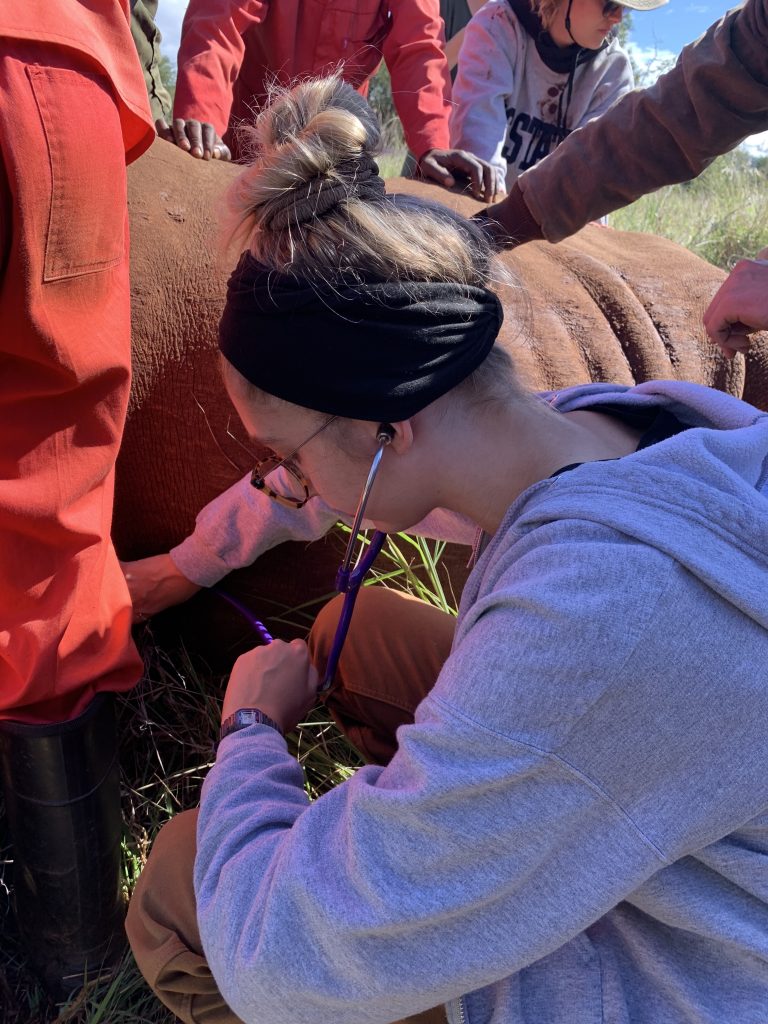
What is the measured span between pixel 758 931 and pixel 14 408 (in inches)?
44.7

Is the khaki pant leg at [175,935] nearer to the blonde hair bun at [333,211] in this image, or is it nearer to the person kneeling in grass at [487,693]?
the person kneeling in grass at [487,693]

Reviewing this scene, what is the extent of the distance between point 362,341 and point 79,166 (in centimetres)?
46

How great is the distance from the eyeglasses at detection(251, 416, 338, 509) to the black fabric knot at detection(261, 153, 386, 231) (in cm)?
24

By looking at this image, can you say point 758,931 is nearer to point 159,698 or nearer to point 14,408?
point 14,408

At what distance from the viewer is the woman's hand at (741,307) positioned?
162 centimetres

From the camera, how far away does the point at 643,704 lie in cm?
88

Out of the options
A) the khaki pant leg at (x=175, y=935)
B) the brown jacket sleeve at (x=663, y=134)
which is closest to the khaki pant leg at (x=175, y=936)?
the khaki pant leg at (x=175, y=935)

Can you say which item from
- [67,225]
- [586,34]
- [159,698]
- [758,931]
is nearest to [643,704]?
[758,931]

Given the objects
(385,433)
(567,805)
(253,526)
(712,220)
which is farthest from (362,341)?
(712,220)

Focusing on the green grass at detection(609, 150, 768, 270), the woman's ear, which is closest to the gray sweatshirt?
the woman's ear

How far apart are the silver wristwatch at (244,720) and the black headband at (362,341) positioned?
0.43 m

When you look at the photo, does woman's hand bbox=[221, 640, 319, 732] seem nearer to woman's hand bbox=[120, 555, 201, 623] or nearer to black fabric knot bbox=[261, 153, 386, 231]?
woman's hand bbox=[120, 555, 201, 623]

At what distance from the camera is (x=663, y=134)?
197cm

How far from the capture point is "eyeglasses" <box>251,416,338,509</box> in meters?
1.19
